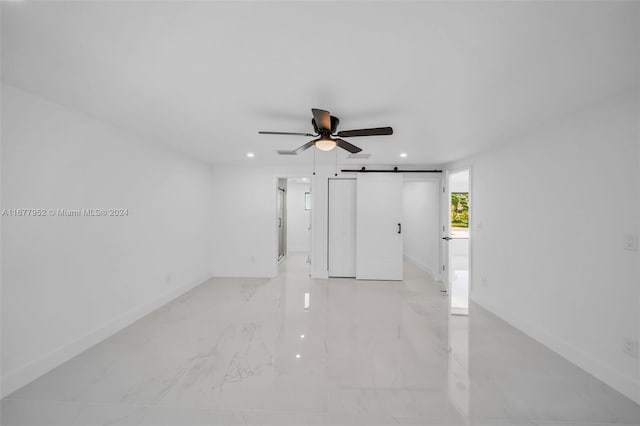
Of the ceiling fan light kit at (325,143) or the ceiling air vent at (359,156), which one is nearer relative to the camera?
the ceiling fan light kit at (325,143)

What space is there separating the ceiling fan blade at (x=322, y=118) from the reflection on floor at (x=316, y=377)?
215 cm

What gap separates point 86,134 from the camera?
7.88 ft

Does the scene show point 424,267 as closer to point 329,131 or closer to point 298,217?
point 298,217

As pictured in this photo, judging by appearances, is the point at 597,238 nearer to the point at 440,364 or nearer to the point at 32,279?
the point at 440,364

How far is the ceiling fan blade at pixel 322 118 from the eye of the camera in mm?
1855

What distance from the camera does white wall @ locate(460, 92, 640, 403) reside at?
6.25ft

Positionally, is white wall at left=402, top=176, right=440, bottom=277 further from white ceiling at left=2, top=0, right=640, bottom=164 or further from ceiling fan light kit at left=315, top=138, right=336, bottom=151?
ceiling fan light kit at left=315, top=138, right=336, bottom=151

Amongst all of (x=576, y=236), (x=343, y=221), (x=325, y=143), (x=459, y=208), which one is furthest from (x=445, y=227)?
(x=459, y=208)

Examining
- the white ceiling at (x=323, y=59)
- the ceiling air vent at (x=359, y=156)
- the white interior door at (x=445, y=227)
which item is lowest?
the white interior door at (x=445, y=227)

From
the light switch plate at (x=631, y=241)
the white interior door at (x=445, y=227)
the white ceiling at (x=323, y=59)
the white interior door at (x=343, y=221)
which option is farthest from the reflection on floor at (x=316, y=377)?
the white ceiling at (x=323, y=59)

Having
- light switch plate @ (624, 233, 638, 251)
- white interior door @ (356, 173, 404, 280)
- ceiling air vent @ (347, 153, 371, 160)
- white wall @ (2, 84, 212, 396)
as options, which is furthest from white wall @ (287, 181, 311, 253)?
light switch plate @ (624, 233, 638, 251)

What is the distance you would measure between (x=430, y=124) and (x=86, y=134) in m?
3.57

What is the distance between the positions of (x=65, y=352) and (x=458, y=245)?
8.73 metres

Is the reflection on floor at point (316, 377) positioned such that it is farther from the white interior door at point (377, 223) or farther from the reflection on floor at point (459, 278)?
the white interior door at point (377, 223)
